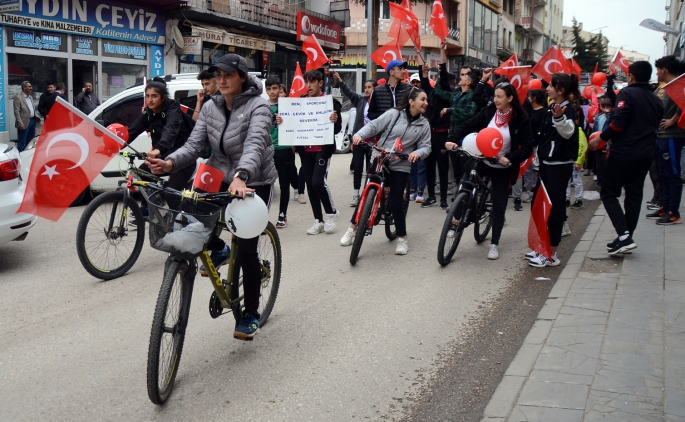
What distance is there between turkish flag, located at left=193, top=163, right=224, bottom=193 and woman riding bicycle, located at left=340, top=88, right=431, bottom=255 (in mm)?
3426

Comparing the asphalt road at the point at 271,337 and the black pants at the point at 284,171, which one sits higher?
the black pants at the point at 284,171

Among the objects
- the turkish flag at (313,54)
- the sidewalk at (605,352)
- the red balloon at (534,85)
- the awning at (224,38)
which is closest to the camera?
the sidewalk at (605,352)

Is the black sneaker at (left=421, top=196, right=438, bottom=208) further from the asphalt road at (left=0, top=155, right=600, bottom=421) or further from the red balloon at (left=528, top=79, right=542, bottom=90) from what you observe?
the asphalt road at (left=0, top=155, right=600, bottom=421)

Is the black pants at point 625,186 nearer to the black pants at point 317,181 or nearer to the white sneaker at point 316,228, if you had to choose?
the black pants at point 317,181

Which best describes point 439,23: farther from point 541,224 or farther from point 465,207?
point 541,224

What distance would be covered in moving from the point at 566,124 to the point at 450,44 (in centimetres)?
3864

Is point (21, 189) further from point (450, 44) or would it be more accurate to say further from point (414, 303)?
point (450, 44)

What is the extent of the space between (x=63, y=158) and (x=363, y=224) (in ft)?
11.2

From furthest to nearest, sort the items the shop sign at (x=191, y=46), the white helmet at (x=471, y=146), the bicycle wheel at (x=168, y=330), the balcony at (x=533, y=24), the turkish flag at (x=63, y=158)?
the balcony at (x=533, y=24), the shop sign at (x=191, y=46), the white helmet at (x=471, y=146), the turkish flag at (x=63, y=158), the bicycle wheel at (x=168, y=330)

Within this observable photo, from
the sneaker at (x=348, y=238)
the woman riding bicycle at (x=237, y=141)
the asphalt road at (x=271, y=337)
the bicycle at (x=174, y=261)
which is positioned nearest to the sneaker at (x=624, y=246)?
the asphalt road at (x=271, y=337)

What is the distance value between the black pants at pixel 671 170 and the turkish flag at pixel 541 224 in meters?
2.69

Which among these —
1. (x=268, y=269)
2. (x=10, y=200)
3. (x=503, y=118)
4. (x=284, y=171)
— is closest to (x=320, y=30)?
(x=284, y=171)

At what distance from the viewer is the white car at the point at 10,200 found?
650cm

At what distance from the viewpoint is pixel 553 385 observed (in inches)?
156
